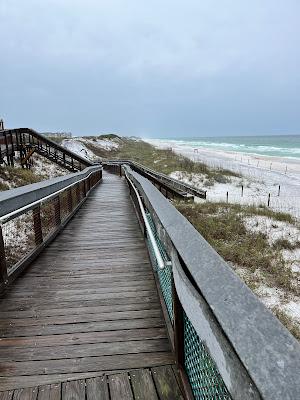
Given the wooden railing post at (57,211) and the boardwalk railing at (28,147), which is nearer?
the wooden railing post at (57,211)

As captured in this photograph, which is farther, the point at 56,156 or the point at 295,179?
the point at 295,179

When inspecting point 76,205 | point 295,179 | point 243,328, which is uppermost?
point 243,328

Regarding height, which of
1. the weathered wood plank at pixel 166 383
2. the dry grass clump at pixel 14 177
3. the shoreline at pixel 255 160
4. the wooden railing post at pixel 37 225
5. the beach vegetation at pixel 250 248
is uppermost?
the wooden railing post at pixel 37 225

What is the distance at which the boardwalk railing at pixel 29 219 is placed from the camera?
3946 mm

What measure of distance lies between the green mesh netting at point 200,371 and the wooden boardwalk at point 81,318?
0.45m

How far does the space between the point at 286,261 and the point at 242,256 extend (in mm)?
1115

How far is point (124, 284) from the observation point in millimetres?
4156

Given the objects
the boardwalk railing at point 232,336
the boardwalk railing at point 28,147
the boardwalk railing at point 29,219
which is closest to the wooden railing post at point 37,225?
the boardwalk railing at point 29,219

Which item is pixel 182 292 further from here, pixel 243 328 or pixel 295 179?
A: pixel 295 179

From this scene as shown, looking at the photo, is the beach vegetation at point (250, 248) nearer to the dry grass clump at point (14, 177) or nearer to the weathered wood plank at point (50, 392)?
the weathered wood plank at point (50, 392)

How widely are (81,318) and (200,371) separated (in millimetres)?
1741

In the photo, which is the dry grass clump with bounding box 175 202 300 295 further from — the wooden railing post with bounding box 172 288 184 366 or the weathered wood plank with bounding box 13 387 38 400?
the weathered wood plank with bounding box 13 387 38 400

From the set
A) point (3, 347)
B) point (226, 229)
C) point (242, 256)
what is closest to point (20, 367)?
point (3, 347)

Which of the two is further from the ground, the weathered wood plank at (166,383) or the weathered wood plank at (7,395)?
the weathered wood plank at (166,383)
